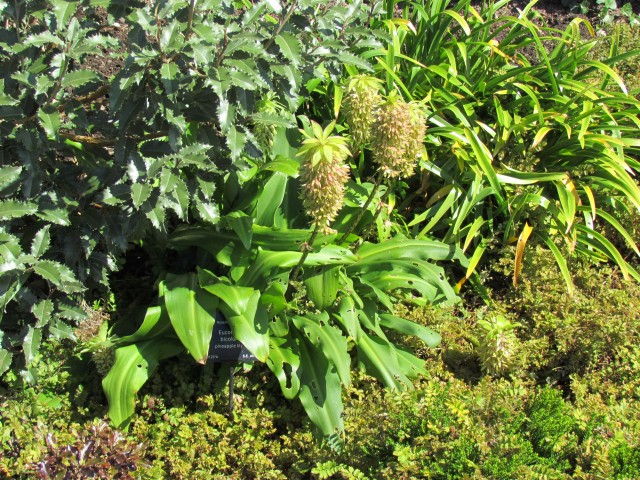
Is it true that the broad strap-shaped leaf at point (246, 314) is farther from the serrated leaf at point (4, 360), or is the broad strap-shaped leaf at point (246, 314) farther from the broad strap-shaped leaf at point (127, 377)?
the serrated leaf at point (4, 360)

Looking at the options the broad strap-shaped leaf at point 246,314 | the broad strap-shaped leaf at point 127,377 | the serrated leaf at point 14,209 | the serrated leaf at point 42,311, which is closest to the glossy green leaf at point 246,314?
the broad strap-shaped leaf at point 246,314

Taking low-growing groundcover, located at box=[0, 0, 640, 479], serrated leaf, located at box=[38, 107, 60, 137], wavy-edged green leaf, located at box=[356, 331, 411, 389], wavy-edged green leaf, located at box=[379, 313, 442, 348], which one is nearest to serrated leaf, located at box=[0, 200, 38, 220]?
low-growing groundcover, located at box=[0, 0, 640, 479]

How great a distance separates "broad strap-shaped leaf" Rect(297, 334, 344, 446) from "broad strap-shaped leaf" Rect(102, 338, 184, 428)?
2.36 feet

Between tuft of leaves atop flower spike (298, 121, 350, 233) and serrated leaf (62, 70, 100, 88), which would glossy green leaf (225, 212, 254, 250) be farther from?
serrated leaf (62, 70, 100, 88)

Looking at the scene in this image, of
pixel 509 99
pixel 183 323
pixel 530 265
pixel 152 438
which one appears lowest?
pixel 152 438

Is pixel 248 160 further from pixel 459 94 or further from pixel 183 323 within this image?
pixel 459 94

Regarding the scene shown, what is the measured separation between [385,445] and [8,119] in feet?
7.17

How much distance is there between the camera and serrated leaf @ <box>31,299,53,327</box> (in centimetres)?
336

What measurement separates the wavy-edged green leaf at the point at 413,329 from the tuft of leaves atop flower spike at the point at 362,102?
3.57 ft

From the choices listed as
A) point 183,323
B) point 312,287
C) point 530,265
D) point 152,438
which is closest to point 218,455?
point 152,438

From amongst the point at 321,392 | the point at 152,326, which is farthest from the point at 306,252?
the point at 152,326

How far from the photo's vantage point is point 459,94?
185 inches

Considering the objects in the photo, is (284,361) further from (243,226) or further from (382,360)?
(243,226)

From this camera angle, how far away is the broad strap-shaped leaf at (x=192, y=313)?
325cm
